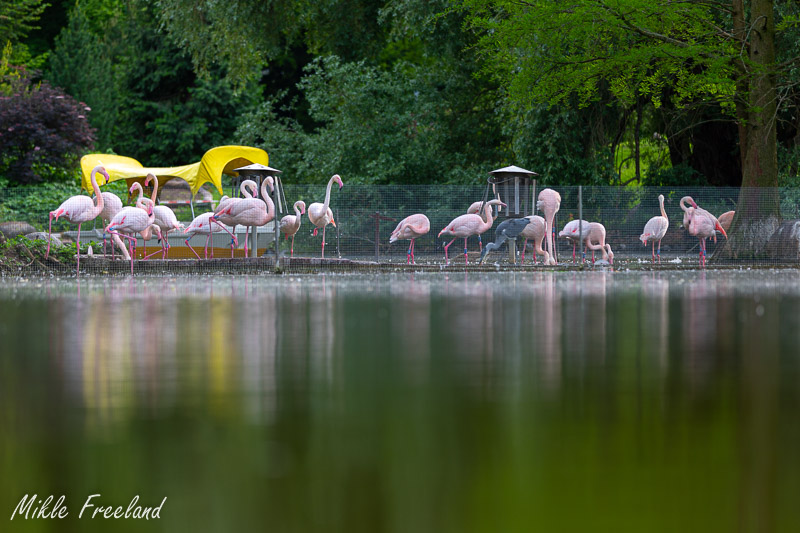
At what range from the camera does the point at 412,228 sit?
2612 cm

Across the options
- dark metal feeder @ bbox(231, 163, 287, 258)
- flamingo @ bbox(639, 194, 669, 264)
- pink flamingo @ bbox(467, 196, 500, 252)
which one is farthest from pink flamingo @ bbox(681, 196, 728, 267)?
dark metal feeder @ bbox(231, 163, 287, 258)

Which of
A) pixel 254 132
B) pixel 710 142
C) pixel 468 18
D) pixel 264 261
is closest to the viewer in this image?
pixel 264 261

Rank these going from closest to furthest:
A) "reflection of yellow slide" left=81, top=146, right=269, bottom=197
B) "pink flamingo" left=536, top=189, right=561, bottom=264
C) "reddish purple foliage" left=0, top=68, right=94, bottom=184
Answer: "pink flamingo" left=536, top=189, right=561, bottom=264 → "reflection of yellow slide" left=81, top=146, right=269, bottom=197 → "reddish purple foliage" left=0, top=68, right=94, bottom=184

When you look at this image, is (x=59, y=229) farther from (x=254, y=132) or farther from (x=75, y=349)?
(x=75, y=349)

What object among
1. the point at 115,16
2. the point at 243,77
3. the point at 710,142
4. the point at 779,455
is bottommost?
the point at 779,455

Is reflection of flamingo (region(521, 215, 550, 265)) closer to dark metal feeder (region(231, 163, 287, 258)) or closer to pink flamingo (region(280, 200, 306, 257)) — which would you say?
pink flamingo (region(280, 200, 306, 257))

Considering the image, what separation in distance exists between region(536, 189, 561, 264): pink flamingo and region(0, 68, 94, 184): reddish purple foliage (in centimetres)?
2260

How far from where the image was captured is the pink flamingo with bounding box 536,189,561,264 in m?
26.7

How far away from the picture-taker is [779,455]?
15.0ft

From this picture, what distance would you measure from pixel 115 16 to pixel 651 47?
153 feet

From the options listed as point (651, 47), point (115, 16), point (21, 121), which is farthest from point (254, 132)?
point (115, 16)

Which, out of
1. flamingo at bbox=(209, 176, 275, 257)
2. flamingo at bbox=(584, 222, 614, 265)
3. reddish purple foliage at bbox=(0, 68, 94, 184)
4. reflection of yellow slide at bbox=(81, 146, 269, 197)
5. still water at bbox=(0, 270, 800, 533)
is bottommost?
still water at bbox=(0, 270, 800, 533)

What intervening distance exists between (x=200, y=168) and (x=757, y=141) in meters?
18.3

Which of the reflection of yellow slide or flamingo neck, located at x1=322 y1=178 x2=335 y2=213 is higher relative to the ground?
the reflection of yellow slide
